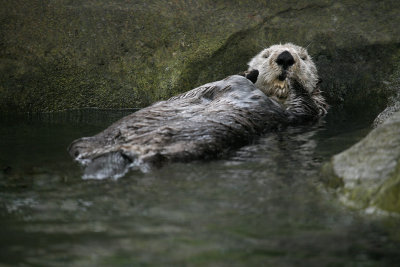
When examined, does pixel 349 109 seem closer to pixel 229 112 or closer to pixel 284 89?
pixel 284 89

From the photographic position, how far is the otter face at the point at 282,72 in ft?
17.0

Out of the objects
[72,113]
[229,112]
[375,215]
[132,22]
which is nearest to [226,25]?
[132,22]

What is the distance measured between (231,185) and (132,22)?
13.3ft

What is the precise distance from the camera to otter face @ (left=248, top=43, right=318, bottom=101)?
204 inches

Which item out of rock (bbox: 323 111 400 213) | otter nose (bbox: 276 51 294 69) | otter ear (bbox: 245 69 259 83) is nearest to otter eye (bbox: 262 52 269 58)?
otter nose (bbox: 276 51 294 69)

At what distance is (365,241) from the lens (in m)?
2.06

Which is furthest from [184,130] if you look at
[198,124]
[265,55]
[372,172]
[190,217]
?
[265,55]

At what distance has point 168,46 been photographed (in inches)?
252

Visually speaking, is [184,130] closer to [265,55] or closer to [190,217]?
[190,217]

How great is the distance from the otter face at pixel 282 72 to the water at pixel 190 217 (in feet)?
5.34

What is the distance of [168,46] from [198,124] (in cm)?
279

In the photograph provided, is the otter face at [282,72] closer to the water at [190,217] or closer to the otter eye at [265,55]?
the otter eye at [265,55]

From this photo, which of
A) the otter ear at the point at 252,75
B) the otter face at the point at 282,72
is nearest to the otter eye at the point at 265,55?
the otter face at the point at 282,72

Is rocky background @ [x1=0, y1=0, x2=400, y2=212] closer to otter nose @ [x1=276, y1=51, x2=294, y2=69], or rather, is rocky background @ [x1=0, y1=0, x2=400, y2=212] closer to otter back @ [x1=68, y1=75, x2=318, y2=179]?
otter nose @ [x1=276, y1=51, x2=294, y2=69]
